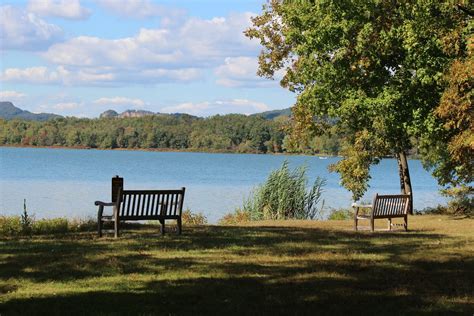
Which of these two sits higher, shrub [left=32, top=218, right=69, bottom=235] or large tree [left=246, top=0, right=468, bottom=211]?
large tree [left=246, top=0, right=468, bottom=211]

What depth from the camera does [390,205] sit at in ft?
56.2

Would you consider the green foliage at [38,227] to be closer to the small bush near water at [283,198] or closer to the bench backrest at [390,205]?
the bench backrest at [390,205]

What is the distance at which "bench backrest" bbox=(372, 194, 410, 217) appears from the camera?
16703mm

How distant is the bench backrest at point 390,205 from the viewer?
16.7 meters

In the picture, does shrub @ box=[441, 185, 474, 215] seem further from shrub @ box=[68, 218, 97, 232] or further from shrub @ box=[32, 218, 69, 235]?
shrub @ box=[32, 218, 69, 235]

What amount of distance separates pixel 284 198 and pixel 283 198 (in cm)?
5

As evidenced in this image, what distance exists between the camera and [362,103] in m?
21.3

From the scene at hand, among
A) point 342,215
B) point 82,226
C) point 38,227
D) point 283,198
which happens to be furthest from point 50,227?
point 342,215

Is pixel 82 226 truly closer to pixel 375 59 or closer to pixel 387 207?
pixel 387 207

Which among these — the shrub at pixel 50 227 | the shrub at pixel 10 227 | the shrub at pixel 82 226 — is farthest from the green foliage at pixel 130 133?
the shrub at pixel 10 227

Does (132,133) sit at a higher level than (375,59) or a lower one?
higher

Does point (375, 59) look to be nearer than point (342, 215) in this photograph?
Yes

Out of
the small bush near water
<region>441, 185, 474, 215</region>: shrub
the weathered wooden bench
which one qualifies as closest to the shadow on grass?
the weathered wooden bench

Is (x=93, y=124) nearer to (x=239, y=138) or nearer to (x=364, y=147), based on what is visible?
(x=239, y=138)
